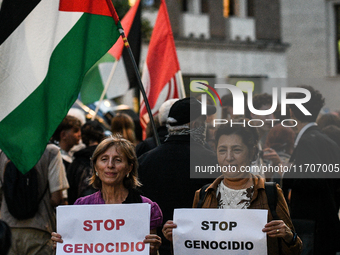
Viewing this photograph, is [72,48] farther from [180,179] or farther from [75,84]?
[180,179]

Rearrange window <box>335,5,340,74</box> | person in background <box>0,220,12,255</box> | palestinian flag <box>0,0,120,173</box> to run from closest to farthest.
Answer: person in background <box>0,220,12,255</box>, palestinian flag <box>0,0,120,173</box>, window <box>335,5,340,74</box>

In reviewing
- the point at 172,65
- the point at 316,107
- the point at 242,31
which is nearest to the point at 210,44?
the point at 242,31

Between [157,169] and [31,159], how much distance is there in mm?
962

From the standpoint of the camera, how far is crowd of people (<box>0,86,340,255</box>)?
140 inches

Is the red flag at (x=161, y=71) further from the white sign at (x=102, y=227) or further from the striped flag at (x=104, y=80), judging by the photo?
the white sign at (x=102, y=227)

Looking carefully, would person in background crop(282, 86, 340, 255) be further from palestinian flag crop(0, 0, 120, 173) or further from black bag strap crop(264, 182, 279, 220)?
palestinian flag crop(0, 0, 120, 173)

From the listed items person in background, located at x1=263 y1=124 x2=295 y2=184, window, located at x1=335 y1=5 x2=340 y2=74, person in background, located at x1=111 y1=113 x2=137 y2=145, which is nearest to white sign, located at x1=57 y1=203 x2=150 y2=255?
person in background, located at x1=263 y1=124 x2=295 y2=184

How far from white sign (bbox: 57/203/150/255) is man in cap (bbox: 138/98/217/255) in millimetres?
→ 645

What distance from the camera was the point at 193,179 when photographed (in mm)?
4211

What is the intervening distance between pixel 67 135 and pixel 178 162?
228 centimetres

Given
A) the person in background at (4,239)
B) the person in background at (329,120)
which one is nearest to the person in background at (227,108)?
the person in background at (329,120)

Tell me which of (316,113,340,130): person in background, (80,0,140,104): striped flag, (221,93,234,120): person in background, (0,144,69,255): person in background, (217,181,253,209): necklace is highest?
(80,0,140,104): striped flag

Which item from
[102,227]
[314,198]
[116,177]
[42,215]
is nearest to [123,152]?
[116,177]

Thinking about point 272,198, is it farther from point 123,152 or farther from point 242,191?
point 123,152
